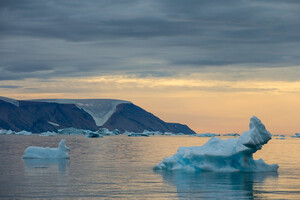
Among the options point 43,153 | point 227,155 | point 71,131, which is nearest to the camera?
point 227,155

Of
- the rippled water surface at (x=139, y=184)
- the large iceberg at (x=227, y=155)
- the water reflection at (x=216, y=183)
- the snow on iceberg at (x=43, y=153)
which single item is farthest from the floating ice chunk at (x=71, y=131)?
the water reflection at (x=216, y=183)

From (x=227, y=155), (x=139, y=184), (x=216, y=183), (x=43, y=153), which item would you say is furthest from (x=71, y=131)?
(x=216, y=183)

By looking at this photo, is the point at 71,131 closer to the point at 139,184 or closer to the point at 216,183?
the point at 139,184

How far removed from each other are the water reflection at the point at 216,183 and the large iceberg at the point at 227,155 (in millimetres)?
1072

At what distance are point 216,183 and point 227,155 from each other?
16.8 ft

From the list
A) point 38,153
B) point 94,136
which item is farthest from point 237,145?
point 94,136

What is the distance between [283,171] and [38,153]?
20562mm

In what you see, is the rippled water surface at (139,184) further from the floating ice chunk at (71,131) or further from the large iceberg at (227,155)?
the floating ice chunk at (71,131)

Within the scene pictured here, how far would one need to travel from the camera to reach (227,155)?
28.8 meters

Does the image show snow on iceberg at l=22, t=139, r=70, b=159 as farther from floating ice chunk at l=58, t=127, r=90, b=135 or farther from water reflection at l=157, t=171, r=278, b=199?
floating ice chunk at l=58, t=127, r=90, b=135

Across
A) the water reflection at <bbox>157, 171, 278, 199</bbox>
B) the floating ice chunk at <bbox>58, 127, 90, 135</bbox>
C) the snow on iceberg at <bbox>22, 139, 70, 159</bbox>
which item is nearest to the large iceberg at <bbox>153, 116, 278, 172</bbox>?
the water reflection at <bbox>157, 171, 278, 199</bbox>

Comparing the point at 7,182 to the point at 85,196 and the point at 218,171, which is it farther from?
the point at 218,171

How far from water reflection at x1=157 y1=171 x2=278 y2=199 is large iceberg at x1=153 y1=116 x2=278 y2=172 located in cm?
107

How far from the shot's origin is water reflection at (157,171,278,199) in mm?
20234
